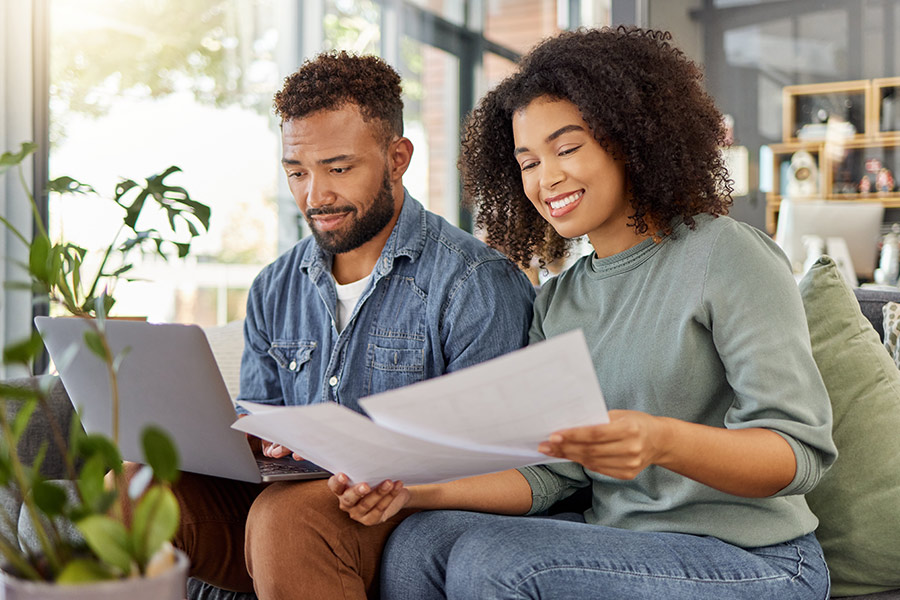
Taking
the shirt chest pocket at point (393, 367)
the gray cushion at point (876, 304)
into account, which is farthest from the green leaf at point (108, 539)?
the gray cushion at point (876, 304)

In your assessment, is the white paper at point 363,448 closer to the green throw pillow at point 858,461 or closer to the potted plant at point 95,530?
the potted plant at point 95,530

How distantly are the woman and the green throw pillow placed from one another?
0.09 meters

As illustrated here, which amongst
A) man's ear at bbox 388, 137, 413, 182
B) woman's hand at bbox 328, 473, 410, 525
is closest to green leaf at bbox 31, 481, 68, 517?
woman's hand at bbox 328, 473, 410, 525

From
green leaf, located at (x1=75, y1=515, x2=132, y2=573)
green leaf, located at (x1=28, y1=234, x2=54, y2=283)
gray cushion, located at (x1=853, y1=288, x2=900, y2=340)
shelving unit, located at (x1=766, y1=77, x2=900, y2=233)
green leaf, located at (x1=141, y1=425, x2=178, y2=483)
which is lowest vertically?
green leaf, located at (x1=75, y1=515, x2=132, y2=573)

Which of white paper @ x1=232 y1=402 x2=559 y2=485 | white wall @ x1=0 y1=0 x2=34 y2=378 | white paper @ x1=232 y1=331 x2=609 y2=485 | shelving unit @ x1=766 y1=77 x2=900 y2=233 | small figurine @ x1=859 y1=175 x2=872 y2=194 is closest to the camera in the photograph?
white paper @ x1=232 y1=331 x2=609 y2=485

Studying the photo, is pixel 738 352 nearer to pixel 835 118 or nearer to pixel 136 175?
pixel 136 175

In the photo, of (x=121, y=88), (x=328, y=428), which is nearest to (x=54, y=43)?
(x=121, y=88)

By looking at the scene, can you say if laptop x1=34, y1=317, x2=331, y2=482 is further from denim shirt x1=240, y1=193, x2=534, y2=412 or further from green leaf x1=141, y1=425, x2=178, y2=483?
green leaf x1=141, y1=425, x2=178, y2=483

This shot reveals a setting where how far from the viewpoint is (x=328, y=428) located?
805 millimetres

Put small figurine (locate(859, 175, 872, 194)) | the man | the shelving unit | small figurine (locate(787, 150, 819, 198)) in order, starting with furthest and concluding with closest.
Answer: small figurine (locate(787, 150, 819, 198)) → small figurine (locate(859, 175, 872, 194)) → the shelving unit → the man

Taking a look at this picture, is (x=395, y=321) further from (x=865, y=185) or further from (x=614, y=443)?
(x=865, y=185)

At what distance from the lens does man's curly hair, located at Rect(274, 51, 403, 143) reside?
4.79ft

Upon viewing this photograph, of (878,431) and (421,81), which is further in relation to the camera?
(421,81)

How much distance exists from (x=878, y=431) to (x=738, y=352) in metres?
0.30
